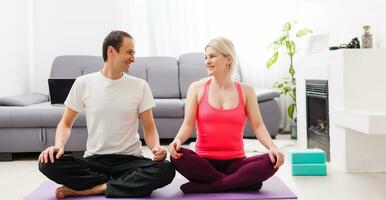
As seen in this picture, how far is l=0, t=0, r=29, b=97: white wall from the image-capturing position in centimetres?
446

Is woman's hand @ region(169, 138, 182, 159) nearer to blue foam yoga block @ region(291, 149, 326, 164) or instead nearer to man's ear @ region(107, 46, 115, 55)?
man's ear @ region(107, 46, 115, 55)

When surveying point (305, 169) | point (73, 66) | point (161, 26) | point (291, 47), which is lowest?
point (305, 169)

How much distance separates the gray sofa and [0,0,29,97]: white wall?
0.35 meters

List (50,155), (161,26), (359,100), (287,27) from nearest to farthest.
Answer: (50,155) < (359,100) < (287,27) < (161,26)

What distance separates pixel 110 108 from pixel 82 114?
152cm

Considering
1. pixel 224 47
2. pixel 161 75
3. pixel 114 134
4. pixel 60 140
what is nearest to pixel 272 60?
pixel 161 75

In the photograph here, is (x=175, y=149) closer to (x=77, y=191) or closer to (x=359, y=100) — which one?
(x=77, y=191)

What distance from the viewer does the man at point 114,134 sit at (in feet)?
7.26

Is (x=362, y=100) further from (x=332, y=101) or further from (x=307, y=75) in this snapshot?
(x=307, y=75)

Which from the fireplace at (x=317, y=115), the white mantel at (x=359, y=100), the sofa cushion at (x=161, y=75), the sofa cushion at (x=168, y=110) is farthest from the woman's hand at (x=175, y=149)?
the sofa cushion at (x=161, y=75)

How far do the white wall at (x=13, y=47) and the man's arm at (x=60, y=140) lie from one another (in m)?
2.39

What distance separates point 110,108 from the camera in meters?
2.34

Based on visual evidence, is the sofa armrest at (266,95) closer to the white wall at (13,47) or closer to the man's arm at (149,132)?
the man's arm at (149,132)

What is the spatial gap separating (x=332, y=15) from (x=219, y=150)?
2.47m
